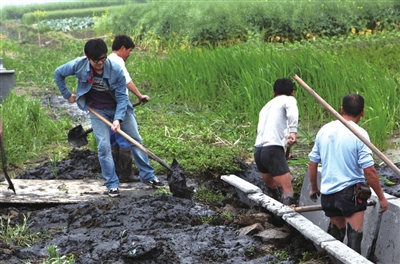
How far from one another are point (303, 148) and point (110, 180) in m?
2.44

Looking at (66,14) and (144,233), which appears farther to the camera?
(66,14)

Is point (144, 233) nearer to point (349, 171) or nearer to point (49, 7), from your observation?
point (349, 171)

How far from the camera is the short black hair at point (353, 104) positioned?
17.0ft

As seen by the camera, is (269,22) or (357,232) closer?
(357,232)

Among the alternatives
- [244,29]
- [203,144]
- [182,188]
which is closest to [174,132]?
[203,144]

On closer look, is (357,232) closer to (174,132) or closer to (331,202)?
(331,202)

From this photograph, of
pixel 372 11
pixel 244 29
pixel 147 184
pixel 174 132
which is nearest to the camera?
pixel 147 184

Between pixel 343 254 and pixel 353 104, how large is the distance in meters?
1.05

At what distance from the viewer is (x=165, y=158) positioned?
8.13 metres

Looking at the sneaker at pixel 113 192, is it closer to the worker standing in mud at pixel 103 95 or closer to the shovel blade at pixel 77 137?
the worker standing in mud at pixel 103 95

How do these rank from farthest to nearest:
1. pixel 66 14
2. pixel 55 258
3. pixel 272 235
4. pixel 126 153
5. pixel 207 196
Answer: pixel 66 14, pixel 126 153, pixel 207 196, pixel 272 235, pixel 55 258

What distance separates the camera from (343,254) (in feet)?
15.4

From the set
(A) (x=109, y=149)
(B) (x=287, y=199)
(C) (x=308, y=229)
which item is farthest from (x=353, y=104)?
(A) (x=109, y=149)

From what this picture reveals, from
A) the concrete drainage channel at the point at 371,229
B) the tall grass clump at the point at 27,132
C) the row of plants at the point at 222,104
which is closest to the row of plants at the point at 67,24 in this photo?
the row of plants at the point at 222,104
